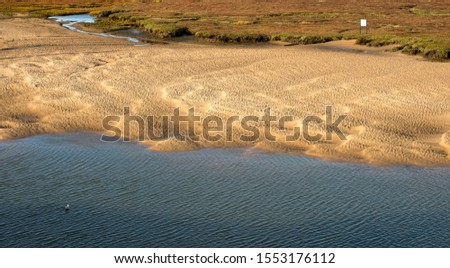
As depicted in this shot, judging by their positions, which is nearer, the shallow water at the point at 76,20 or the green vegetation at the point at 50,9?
the shallow water at the point at 76,20

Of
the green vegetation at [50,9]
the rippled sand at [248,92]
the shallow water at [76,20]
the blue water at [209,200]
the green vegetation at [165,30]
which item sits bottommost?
the blue water at [209,200]

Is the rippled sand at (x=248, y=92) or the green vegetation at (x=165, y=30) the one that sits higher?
the green vegetation at (x=165, y=30)

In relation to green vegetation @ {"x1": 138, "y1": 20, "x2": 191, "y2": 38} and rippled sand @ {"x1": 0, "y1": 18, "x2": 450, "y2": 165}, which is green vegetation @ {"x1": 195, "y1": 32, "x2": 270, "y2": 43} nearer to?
green vegetation @ {"x1": 138, "y1": 20, "x2": 191, "y2": 38}

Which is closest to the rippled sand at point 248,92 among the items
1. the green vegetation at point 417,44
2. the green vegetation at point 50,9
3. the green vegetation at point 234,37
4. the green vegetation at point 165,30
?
the green vegetation at point 417,44

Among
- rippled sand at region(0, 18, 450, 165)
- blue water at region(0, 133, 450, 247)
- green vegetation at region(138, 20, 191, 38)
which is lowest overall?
blue water at region(0, 133, 450, 247)

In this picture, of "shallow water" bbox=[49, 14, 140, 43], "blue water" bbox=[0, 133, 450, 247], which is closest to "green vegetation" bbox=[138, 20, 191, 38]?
"shallow water" bbox=[49, 14, 140, 43]

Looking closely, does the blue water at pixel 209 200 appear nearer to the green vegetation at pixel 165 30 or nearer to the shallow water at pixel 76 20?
the shallow water at pixel 76 20

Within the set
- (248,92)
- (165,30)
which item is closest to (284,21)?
(165,30)

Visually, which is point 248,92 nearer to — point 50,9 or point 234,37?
point 234,37
